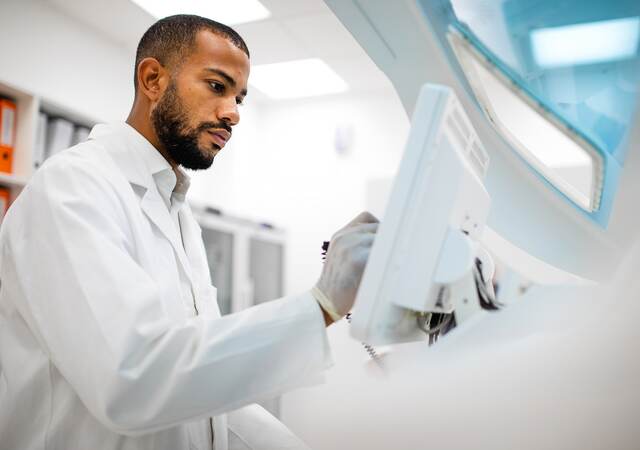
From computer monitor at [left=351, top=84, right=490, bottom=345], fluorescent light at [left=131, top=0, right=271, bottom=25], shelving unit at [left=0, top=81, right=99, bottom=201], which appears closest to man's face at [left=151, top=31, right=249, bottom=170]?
computer monitor at [left=351, top=84, right=490, bottom=345]

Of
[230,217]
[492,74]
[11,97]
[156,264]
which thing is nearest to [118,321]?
[156,264]

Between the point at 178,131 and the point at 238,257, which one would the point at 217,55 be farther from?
the point at 238,257

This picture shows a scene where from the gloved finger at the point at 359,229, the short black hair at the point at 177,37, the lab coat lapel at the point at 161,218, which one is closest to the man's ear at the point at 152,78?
the short black hair at the point at 177,37

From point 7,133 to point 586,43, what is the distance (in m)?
2.05

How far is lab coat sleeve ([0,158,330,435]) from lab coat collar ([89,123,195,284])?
0.68 feet

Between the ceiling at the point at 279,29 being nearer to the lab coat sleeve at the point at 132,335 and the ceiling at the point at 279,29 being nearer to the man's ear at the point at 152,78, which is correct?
the man's ear at the point at 152,78

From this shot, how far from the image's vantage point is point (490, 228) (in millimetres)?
1065

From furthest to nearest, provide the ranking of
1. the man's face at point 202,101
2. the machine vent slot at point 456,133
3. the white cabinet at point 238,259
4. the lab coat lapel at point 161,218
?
the white cabinet at point 238,259, the man's face at point 202,101, the lab coat lapel at point 161,218, the machine vent slot at point 456,133

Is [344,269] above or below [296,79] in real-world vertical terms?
below

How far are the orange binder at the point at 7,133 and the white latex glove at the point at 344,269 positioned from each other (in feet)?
5.96

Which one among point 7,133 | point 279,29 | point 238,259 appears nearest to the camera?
point 7,133

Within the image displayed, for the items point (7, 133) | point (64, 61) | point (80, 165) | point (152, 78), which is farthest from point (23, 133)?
point (80, 165)

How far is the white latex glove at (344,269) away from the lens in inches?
27.2

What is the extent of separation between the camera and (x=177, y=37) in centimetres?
114
